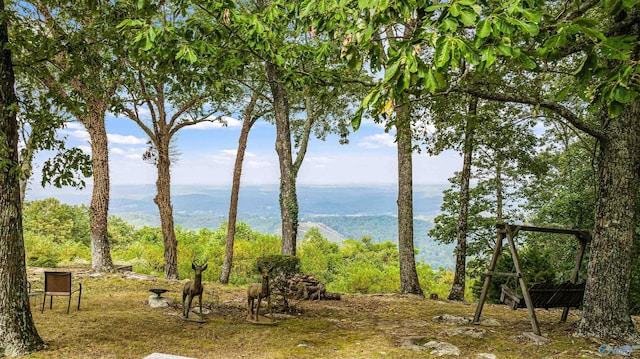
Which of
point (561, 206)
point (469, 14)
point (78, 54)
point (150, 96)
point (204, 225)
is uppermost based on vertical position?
point (150, 96)

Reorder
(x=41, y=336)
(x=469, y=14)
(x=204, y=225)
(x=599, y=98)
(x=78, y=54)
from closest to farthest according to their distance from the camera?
(x=469, y=14) < (x=599, y=98) < (x=41, y=336) < (x=78, y=54) < (x=204, y=225)

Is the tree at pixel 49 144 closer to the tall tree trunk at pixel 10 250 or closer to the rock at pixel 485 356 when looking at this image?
the tall tree trunk at pixel 10 250

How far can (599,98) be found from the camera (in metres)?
3.46

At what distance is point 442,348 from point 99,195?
12016 millimetres

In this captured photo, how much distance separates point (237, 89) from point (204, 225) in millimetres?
23240

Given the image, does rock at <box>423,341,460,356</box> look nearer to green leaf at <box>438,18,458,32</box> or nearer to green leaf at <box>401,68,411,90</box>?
green leaf at <box>401,68,411,90</box>

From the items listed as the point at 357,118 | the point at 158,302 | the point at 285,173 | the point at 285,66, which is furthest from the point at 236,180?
the point at 357,118

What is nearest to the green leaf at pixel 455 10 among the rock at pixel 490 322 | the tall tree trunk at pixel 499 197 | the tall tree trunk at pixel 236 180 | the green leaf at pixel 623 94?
the green leaf at pixel 623 94

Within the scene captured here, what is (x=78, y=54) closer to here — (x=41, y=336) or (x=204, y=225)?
(x=41, y=336)

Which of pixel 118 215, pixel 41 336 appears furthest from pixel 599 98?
pixel 118 215

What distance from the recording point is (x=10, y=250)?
5066 millimetres

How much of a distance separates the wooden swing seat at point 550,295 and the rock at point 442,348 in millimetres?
1598

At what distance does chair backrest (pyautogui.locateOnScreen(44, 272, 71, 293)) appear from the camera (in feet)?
23.0

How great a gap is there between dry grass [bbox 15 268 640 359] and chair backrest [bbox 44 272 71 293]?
459 mm
